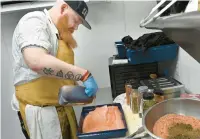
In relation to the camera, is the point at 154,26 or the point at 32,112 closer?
the point at 154,26

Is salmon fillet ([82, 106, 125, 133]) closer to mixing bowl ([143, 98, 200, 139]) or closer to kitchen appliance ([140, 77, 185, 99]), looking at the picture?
mixing bowl ([143, 98, 200, 139])

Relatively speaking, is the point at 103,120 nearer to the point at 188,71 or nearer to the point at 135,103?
the point at 135,103

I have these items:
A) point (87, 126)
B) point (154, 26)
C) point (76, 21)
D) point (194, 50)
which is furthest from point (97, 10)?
point (194, 50)

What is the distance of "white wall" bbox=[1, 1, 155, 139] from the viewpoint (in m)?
1.87

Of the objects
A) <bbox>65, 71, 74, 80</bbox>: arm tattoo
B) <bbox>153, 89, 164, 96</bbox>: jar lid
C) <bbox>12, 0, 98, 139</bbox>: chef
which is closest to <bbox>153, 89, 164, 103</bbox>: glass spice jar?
<bbox>153, 89, 164, 96</bbox>: jar lid

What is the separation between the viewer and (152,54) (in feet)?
5.07

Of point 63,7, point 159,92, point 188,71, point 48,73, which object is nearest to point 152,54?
point 188,71

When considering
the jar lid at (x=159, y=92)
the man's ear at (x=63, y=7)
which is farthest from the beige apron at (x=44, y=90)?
the jar lid at (x=159, y=92)

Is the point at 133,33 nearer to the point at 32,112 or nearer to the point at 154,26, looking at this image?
the point at 32,112

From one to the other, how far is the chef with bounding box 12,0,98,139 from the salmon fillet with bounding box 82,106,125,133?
17 centimetres

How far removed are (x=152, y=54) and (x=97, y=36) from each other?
0.59 meters

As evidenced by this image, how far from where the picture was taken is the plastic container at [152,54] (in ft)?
5.02

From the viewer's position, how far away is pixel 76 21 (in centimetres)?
117

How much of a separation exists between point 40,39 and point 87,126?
0.49 m
